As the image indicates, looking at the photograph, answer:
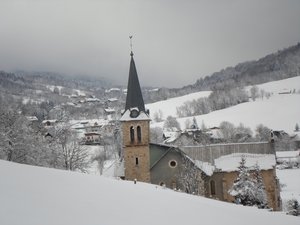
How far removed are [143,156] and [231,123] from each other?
336 feet

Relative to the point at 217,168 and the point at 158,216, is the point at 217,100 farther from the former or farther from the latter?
the point at 158,216

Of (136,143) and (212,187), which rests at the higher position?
(136,143)

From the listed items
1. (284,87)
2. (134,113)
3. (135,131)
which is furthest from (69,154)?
(284,87)

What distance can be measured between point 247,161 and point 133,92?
15.0m

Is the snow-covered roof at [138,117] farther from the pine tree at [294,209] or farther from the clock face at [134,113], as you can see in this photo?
the pine tree at [294,209]

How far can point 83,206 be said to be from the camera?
901 centimetres

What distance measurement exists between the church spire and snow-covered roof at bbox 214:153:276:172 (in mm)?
10807

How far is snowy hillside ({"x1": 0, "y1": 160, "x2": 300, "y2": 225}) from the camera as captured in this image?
7.78 m

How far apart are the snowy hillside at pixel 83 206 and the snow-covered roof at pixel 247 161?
27152 millimetres

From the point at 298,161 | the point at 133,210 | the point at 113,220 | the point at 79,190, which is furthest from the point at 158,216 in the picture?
the point at 298,161

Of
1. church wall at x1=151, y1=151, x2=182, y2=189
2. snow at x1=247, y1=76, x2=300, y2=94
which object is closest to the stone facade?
church wall at x1=151, y1=151, x2=182, y2=189

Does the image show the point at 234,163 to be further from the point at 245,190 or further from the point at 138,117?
the point at 138,117

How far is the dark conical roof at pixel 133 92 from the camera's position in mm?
39938

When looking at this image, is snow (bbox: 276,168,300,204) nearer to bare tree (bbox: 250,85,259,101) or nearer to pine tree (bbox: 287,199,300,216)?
pine tree (bbox: 287,199,300,216)
